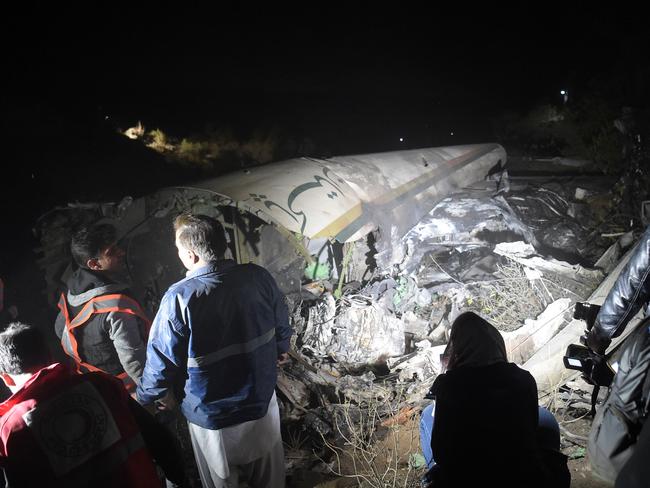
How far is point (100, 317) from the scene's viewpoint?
272 cm

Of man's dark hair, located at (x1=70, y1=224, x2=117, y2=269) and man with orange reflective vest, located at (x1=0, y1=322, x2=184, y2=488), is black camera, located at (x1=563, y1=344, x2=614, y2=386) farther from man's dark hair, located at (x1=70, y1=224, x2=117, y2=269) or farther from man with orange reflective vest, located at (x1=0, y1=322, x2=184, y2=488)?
man's dark hair, located at (x1=70, y1=224, x2=117, y2=269)

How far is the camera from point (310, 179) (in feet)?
17.4

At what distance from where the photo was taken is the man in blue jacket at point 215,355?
2332 mm

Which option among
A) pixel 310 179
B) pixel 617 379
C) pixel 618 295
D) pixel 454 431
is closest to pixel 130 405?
pixel 454 431

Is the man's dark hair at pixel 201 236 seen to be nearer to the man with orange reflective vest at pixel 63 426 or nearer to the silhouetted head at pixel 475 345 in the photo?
the man with orange reflective vest at pixel 63 426

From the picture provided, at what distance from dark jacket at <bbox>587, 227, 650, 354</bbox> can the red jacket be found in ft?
9.29

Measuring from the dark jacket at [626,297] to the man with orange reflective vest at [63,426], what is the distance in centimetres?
282

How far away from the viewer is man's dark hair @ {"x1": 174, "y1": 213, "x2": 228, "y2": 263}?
7.81 ft

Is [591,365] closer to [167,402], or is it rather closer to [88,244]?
[167,402]

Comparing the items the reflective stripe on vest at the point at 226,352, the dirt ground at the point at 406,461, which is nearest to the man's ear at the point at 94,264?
the reflective stripe on vest at the point at 226,352

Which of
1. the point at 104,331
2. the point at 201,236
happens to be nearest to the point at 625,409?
the point at 201,236

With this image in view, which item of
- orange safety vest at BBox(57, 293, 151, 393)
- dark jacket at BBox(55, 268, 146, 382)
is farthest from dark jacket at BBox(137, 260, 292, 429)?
orange safety vest at BBox(57, 293, 151, 393)

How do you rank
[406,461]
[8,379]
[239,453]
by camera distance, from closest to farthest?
[8,379] < [239,453] < [406,461]

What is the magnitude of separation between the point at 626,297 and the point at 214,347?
2553 millimetres
